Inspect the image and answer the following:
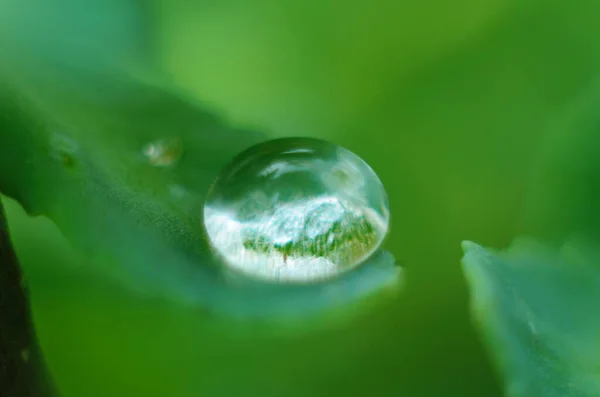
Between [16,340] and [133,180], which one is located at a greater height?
[133,180]

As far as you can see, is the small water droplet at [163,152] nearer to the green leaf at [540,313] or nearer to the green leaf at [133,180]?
the green leaf at [133,180]

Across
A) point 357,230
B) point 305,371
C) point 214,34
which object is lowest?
point 305,371

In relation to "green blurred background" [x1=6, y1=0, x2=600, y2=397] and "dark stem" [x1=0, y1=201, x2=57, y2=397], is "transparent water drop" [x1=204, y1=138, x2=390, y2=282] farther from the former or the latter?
"dark stem" [x1=0, y1=201, x2=57, y2=397]

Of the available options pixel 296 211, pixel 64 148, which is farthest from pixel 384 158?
pixel 64 148

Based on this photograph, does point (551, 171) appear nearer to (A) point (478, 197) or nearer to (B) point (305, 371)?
(A) point (478, 197)

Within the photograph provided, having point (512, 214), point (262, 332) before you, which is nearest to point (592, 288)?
point (512, 214)

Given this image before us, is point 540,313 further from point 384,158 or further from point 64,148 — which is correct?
point 64,148

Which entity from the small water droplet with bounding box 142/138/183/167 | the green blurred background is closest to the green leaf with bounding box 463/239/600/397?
the green blurred background
